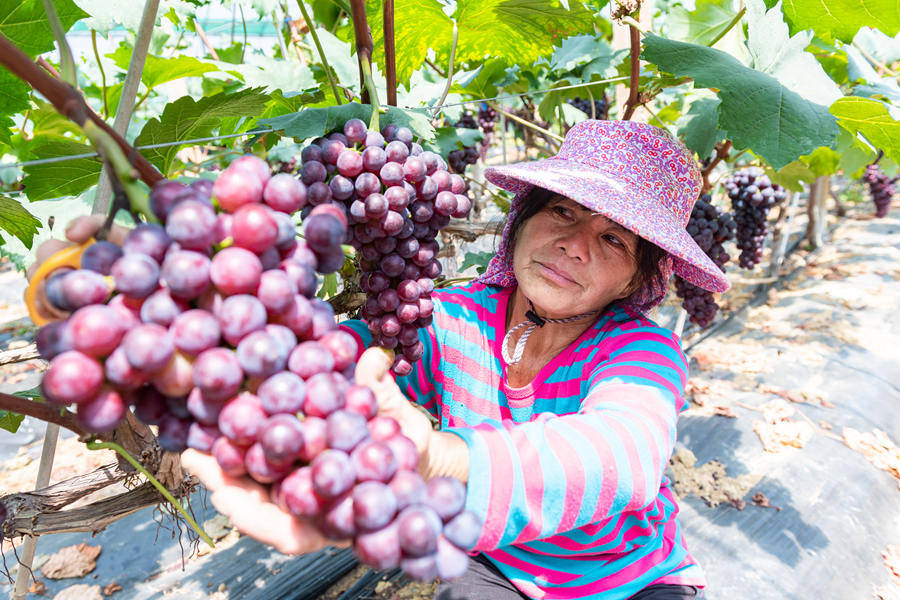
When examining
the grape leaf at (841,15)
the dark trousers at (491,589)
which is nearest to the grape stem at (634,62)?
the grape leaf at (841,15)

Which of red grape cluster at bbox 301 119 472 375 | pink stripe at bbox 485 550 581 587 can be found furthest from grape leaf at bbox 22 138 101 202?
pink stripe at bbox 485 550 581 587

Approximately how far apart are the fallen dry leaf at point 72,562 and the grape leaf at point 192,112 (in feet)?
6.12

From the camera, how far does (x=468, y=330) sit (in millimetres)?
1484

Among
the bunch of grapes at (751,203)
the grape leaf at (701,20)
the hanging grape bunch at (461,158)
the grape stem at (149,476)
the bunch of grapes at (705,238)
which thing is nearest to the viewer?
the grape stem at (149,476)

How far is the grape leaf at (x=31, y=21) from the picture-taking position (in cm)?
113

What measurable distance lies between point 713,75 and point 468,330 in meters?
0.86

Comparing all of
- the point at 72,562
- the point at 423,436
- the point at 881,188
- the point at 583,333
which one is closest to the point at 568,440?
the point at 423,436

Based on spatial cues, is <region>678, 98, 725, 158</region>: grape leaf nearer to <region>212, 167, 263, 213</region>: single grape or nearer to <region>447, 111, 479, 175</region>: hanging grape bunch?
<region>447, 111, 479, 175</region>: hanging grape bunch

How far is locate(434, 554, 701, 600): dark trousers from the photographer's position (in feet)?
4.60

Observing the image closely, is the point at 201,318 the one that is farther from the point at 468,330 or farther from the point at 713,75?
the point at 713,75

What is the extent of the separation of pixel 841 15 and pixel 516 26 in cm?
73

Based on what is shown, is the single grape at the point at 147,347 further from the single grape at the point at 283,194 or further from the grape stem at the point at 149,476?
the grape stem at the point at 149,476

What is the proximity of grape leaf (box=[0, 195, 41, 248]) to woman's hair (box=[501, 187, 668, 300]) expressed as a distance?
1165mm

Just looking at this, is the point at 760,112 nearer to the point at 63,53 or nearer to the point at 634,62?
the point at 634,62
